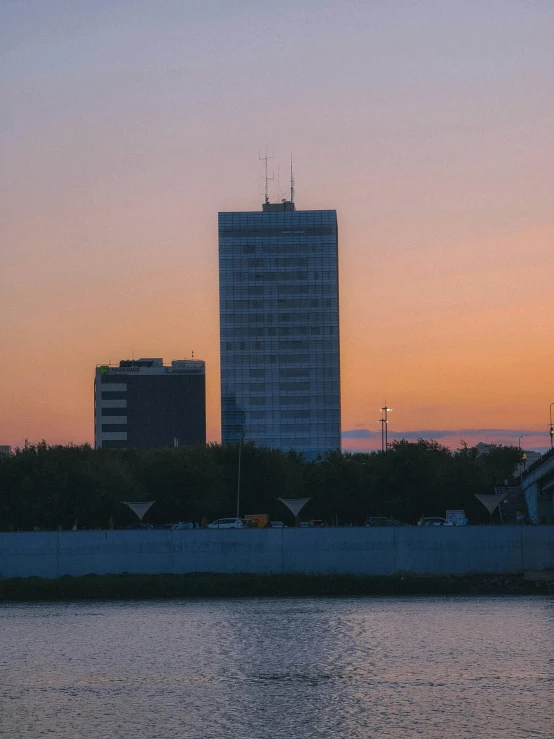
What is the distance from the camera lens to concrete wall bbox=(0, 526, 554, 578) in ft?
262

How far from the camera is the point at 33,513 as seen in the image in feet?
334

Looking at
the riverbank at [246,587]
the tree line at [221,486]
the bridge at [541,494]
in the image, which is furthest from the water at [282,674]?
the tree line at [221,486]

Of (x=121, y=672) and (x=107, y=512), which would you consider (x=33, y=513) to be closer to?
(x=107, y=512)

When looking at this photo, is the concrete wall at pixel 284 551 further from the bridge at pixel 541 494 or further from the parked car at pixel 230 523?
the bridge at pixel 541 494

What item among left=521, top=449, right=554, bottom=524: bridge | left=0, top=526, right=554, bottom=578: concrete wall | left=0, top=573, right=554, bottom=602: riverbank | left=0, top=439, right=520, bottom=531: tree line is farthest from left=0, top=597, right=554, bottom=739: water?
left=0, top=439, right=520, bottom=531: tree line

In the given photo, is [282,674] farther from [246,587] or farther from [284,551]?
[284,551]

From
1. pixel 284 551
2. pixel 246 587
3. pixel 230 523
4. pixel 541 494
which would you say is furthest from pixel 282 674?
pixel 541 494

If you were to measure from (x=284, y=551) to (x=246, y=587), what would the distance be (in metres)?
5.35

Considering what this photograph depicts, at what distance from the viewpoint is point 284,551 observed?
8100 cm

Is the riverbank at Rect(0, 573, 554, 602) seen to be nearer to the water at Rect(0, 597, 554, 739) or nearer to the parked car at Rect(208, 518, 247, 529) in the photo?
the water at Rect(0, 597, 554, 739)

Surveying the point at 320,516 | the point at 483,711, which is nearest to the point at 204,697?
the point at 483,711

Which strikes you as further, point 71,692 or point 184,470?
point 184,470

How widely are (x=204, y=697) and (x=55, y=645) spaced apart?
52.7 feet

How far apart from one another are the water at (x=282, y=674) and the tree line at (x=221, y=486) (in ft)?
129
